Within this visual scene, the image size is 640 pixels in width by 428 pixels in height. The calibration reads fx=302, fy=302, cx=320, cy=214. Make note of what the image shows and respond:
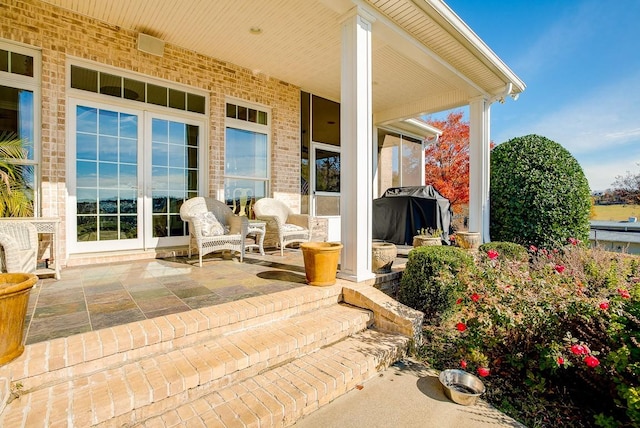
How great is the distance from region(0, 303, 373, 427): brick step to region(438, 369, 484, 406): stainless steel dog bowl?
900 mm

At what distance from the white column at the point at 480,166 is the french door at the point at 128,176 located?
503cm

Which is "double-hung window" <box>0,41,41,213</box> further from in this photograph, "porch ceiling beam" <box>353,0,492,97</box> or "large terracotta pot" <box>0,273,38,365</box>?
"porch ceiling beam" <box>353,0,492,97</box>

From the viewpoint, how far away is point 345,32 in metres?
3.29

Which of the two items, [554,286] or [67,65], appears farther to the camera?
[67,65]

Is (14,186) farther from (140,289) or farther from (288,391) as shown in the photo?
(288,391)

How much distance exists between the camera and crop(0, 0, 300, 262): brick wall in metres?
3.50

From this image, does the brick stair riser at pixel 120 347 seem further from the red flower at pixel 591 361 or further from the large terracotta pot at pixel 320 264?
the red flower at pixel 591 361

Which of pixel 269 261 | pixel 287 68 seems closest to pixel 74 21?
pixel 287 68

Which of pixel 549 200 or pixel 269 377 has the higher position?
pixel 549 200

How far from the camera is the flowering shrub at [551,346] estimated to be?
1.90m

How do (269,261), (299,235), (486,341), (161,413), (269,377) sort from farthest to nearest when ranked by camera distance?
(299,235) → (269,261) → (486,341) → (269,377) → (161,413)

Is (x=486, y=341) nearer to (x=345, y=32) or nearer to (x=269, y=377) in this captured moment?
(x=269, y=377)

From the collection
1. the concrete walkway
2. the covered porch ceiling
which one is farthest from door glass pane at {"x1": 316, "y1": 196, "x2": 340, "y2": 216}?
the concrete walkway

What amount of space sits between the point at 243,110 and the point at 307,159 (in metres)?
1.61
